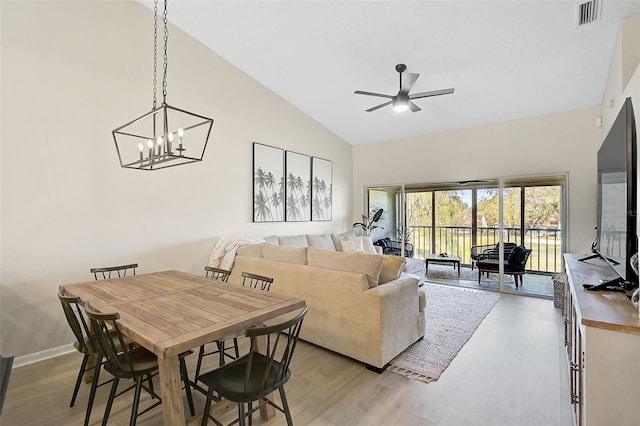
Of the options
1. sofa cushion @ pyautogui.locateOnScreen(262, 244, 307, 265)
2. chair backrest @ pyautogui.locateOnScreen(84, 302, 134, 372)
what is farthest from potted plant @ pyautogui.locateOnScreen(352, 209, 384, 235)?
chair backrest @ pyautogui.locateOnScreen(84, 302, 134, 372)

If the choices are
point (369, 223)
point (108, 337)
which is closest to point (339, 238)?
point (369, 223)

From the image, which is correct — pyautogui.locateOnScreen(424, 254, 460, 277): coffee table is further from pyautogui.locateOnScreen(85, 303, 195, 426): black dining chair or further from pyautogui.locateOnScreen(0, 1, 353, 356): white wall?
pyautogui.locateOnScreen(85, 303, 195, 426): black dining chair

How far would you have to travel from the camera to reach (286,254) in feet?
11.3

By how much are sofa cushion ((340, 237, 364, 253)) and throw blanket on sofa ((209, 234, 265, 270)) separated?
6.81 ft

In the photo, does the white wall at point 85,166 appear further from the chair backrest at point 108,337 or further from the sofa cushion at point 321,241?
the chair backrest at point 108,337

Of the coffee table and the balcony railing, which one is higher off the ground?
the balcony railing

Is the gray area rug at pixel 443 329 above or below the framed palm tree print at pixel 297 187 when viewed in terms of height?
below

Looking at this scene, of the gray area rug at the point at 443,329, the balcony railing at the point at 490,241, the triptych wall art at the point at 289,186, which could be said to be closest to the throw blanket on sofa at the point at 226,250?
the triptych wall art at the point at 289,186

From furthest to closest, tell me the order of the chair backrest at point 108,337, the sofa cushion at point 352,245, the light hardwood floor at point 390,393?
the sofa cushion at point 352,245 < the light hardwood floor at point 390,393 < the chair backrest at point 108,337

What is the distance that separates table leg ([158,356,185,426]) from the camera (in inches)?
60.7

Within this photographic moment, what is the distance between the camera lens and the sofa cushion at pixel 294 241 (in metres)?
5.16

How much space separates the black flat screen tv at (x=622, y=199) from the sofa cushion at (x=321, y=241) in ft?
13.0

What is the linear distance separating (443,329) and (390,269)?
125cm

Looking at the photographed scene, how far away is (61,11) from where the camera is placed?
3111 millimetres
